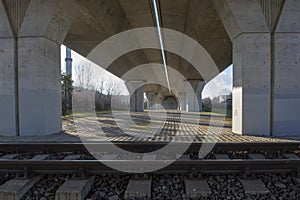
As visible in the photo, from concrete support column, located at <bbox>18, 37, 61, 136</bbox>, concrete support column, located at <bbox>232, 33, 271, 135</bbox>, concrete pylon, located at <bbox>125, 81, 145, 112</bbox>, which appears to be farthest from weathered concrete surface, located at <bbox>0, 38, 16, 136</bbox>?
concrete pylon, located at <bbox>125, 81, 145, 112</bbox>

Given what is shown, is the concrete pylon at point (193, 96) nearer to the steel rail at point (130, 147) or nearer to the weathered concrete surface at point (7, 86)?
the weathered concrete surface at point (7, 86)

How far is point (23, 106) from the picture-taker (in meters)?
8.02

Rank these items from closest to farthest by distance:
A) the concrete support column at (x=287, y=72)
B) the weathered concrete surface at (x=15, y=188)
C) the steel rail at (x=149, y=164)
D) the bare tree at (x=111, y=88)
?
1. the weathered concrete surface at (x=15, y=188)
2. the steel rail at (x=149, y=164)
3. the concrete support column at (x=287, y=72)
4. the bare tree at (x=111, y=88)

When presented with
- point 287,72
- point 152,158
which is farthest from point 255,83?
point 152,158

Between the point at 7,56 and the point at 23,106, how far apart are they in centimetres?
193

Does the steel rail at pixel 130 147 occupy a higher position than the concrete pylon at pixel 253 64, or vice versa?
the concrete pylon at pixel 253 64

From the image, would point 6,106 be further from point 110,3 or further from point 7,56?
point 110,3

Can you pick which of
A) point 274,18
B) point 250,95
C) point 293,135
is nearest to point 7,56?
point 250,95

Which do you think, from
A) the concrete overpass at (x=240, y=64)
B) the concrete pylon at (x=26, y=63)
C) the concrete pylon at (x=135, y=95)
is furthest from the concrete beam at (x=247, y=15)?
the concrete pylon at (x=135, y=95)

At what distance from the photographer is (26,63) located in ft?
26.1

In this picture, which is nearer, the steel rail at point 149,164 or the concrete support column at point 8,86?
the steel rail at point 149,164

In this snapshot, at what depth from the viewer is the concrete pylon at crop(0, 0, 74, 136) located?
7.93 m

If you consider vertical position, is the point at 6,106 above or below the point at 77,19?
below

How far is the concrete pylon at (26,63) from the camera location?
7.93 meters
